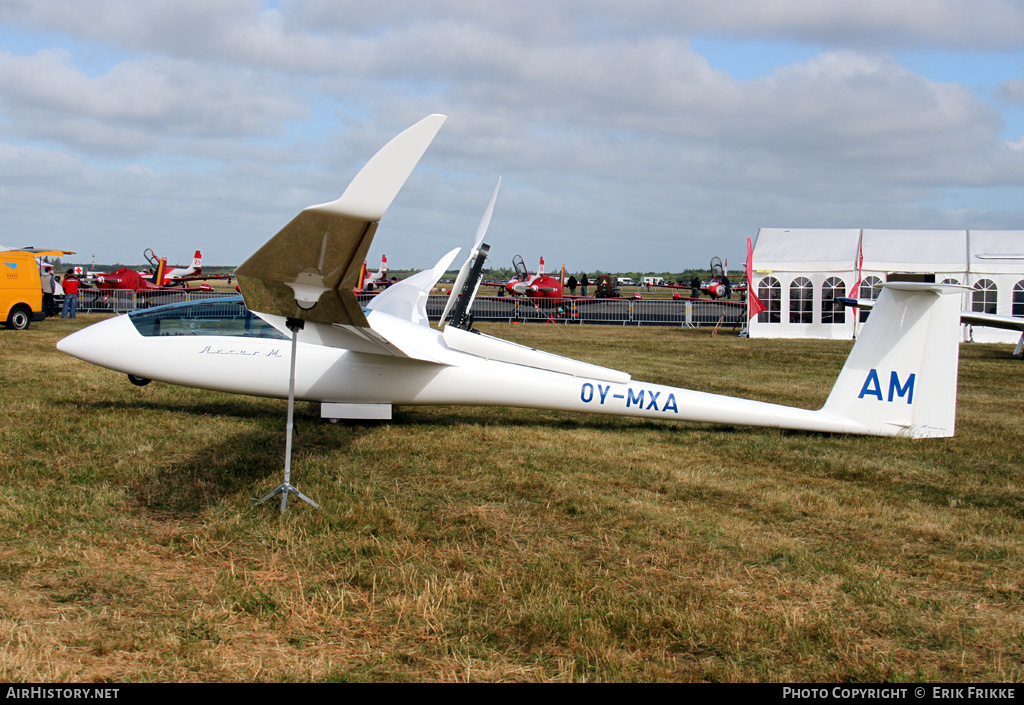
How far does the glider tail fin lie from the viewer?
26.9 ft

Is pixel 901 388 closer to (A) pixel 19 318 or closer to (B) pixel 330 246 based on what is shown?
(B) pixel 330 246

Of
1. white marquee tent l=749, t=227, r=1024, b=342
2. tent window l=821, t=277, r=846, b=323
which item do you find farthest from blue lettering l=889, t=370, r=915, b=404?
tent window l=821, t=277, r=846, b=323

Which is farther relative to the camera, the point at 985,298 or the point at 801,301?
the point at 801,301

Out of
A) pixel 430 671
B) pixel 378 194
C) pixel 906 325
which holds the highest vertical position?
pixel 378 194

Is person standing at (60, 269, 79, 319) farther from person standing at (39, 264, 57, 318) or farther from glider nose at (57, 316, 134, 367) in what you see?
glider nose at (57, 316, 134, 367)

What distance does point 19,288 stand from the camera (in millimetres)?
21297

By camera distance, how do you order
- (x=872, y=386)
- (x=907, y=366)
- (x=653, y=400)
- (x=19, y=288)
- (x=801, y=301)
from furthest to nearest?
(x=801, y=301), (x=19, y=288), (x=653, y=400), (x=872, y=386), (x=907, y=366)

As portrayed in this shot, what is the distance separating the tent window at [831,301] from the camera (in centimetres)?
2516

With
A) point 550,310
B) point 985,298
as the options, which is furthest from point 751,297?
point 550,310

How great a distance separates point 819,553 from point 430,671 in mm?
Result: 3101

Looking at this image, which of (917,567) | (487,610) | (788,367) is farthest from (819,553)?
(788,367)

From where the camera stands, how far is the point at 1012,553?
539 centimetres

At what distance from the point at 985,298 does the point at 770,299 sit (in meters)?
6.62
